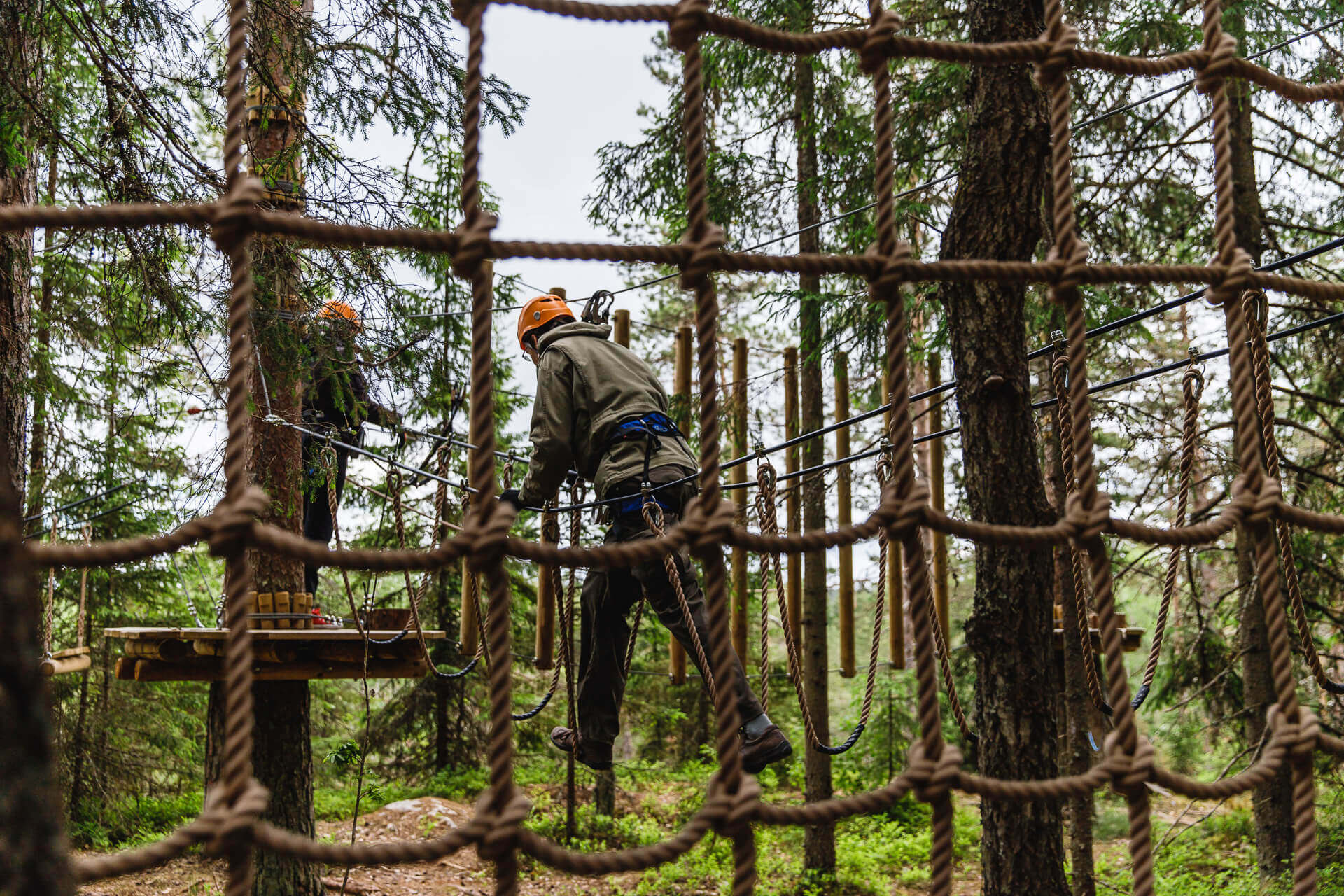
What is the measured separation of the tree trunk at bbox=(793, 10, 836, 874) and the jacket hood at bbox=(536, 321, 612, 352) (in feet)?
10.8

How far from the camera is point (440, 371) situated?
4590mm

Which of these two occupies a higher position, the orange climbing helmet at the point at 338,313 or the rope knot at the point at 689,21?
the orange climbing helmet at the point at 338,313

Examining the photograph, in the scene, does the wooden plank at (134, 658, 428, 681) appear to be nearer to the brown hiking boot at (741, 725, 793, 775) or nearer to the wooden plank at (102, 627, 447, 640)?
the wooden plank at (102, 627, 447, 640)

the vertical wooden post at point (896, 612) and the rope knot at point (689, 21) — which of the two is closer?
the rope knot at point (689, 21)

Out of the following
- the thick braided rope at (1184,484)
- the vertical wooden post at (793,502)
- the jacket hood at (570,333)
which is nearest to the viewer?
the thick braided rope at (1184,484)

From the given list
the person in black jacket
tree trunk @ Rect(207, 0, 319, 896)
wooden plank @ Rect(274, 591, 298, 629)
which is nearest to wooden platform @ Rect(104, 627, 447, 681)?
wooden plank @ Rect(274, 591, 298, 629)

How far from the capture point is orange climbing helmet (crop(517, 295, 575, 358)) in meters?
3.60

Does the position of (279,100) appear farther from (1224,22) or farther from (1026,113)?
(1224,22)

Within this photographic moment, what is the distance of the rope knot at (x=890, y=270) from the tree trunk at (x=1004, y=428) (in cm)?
173

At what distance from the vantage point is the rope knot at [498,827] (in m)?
1.25

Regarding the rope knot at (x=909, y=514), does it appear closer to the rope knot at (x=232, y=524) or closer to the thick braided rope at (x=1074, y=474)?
the rope knot at (x=232, y=524)

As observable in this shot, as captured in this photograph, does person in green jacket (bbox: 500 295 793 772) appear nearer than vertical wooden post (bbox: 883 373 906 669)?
Yes

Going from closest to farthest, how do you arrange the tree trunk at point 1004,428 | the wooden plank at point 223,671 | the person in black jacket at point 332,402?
the tree trunk at point 1004,428 → the wooden plank at point 223,671 → the person in black jacket at point 332,402

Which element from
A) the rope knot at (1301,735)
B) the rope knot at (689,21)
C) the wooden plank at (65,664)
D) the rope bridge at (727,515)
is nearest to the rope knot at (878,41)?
the rope bridge at (727,515)
